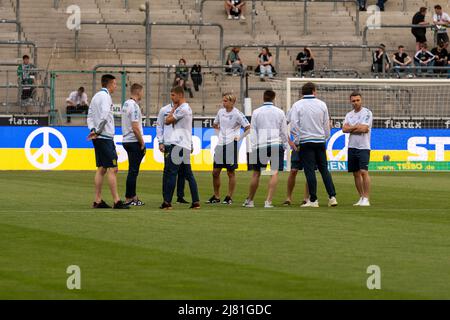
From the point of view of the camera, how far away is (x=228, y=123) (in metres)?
24.2

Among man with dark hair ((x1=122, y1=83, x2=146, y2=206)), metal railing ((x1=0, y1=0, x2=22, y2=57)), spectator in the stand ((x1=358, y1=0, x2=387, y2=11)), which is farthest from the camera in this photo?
spectator in the stand ((x1=358, y1=0, x2=387, y2=11))

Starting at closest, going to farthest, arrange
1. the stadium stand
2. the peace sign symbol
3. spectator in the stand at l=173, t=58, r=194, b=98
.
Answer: the peace sign symbol → spectator in the stand at l=173, t=58, r=194, b=98 → the stadium stand

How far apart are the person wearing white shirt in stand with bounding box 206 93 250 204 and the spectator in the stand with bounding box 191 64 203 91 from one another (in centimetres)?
1768

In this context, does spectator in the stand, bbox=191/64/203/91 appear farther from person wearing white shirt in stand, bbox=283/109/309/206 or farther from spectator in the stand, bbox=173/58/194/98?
person wearing white shirt in stand, bbox=283/109/309/206

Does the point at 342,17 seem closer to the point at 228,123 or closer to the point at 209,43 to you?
the point at 209,43

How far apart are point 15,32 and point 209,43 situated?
6.81 m

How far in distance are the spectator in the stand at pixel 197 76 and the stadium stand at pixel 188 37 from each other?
0.97 feet

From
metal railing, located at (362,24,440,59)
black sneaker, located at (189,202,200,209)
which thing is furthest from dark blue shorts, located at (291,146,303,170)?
metal railing, located at (362,24,440,59)

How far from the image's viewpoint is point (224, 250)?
15.2 meters

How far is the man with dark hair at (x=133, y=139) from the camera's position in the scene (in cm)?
2267

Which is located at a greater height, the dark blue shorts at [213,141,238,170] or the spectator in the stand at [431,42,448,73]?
the spectator in the stand at [431,42,448,73]

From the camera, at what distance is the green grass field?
12.1 metres

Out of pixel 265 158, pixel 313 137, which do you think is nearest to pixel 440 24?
pixel 313 137

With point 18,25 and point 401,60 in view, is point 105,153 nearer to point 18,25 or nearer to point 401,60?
point 18,25
